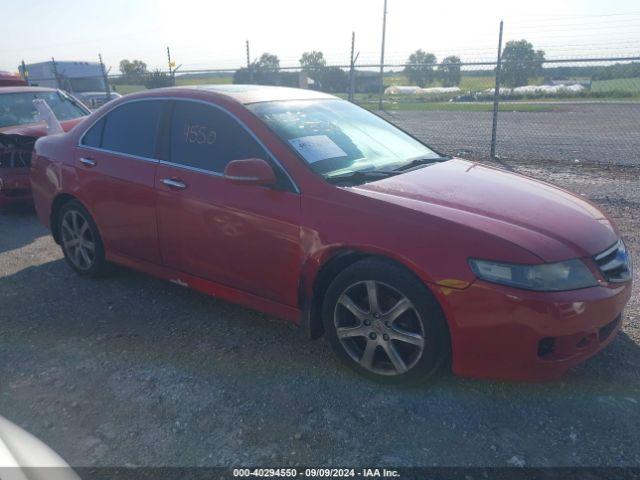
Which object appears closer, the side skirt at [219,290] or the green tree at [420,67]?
the side skirt at [219,290]

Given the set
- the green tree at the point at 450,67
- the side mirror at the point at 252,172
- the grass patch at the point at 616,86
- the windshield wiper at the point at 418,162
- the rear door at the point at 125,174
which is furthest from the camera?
the grass patch at the point at 616,86

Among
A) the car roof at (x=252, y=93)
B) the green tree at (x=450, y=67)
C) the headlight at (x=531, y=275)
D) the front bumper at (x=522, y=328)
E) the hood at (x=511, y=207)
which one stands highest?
the green tree at (x=450, y=67)

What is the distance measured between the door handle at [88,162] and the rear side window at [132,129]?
140 millimetres

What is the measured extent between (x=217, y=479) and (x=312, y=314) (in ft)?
3.61

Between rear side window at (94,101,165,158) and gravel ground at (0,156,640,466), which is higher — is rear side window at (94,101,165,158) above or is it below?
above

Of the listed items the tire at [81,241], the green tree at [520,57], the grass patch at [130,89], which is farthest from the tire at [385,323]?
the grass patch at [130,89]

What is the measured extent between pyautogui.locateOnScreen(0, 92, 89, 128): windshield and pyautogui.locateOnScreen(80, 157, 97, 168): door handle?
4.02 meters

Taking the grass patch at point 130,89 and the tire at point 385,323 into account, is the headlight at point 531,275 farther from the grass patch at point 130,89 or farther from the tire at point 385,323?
the grass patch at point 130,89

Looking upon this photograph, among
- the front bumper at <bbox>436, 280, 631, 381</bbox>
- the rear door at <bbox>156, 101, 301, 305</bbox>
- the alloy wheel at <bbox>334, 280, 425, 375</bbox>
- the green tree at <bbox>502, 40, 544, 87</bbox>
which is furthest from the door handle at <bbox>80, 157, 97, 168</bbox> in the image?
the green tree at <bbox>502, 40, 544, 87</bbox>

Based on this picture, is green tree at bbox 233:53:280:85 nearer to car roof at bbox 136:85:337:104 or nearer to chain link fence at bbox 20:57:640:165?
chain link fence at bbox 20:57:640:165

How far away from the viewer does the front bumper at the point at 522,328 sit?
255 centimetres

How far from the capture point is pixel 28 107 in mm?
8023

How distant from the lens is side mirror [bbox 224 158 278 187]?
319 cm

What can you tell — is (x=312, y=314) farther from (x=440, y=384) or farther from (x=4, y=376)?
(x=4, y=376)
